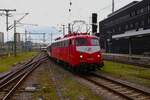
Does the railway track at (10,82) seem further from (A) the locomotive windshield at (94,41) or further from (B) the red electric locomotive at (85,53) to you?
(A) the locomotive windshield at (94,41)

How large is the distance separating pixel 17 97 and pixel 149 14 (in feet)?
151

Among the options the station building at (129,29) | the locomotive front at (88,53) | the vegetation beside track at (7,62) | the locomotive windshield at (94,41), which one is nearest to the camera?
the locomotive front at (88,53)

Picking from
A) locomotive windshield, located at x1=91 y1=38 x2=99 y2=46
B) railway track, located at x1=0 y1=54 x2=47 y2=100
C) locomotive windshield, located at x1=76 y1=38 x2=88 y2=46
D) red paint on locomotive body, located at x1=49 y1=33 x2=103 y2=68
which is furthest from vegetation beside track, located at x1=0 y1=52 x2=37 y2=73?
locomotive windshield, located at x1=91 y1=38 x2=99 y2=46

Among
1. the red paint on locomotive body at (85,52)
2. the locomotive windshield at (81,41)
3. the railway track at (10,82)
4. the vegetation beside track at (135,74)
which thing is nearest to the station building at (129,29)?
the vegetation beside track at (135,74)

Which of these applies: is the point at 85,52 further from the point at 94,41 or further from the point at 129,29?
the point at 129,29

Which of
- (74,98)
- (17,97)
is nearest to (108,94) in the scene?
→ (74,98)

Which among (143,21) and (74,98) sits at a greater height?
(143,21)

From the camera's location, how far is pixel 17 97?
561 inches

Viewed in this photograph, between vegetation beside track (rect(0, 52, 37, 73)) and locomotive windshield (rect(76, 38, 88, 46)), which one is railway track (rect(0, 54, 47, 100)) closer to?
locomotive windshield (rect(76, 38, 88, 46))

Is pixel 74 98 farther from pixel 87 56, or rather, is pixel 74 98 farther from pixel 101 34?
pixel 101 34

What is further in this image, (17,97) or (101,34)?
(101,34)

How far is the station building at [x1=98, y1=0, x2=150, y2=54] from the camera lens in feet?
167

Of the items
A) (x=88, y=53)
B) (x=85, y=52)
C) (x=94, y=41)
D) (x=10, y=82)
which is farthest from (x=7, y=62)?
(x=10, y=82)

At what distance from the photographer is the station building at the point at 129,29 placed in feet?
167
